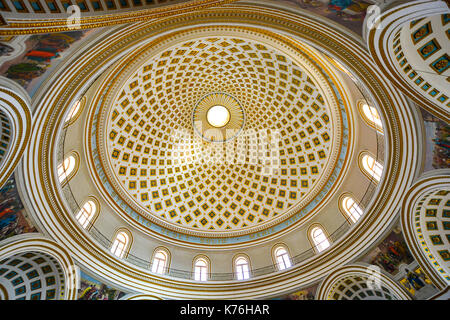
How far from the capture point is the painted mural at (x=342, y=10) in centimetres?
806

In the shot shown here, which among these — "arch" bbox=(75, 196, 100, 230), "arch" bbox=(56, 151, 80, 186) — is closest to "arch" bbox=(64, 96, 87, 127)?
"arch" bbox=(56, 151, 80, 186)

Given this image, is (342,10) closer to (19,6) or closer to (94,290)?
(19,6)

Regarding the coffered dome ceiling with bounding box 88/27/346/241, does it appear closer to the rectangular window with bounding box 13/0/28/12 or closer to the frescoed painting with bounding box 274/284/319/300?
the frescoed painting with bounding box 274/284/319/300

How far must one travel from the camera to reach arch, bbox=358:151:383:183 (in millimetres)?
15064

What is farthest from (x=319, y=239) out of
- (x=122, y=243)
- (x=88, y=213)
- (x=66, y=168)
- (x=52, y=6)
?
(x=52, y=6)

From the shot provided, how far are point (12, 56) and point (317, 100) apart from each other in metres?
17.7

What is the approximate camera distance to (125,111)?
19.5 meters

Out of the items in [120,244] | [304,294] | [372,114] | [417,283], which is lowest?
[417,283]

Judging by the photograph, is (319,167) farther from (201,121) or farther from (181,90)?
(181,90)

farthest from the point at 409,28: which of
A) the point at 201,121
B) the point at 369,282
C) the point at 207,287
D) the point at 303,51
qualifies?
the point at 201,121

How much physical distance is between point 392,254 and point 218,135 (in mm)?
16871

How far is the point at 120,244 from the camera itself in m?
17.6

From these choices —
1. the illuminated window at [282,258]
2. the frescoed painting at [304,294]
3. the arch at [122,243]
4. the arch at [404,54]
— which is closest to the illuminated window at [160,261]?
the arch at [122,243]

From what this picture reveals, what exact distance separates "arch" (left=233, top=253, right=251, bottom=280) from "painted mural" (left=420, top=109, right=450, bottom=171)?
13.2 m
